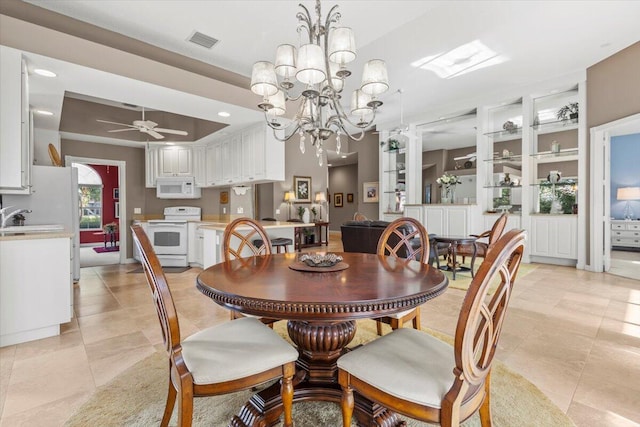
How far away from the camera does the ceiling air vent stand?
3.25m

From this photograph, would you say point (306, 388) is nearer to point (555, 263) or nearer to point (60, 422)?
point (60, 422)

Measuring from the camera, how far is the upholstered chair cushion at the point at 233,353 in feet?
3.82

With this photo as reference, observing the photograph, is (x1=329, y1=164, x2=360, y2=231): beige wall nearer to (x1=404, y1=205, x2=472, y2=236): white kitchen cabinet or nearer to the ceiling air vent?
(x1=404, y1=205, x2=472, y2=236): white kitchen cabinet

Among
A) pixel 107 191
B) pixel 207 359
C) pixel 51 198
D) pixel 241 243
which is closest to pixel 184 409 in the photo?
pixel 207 359

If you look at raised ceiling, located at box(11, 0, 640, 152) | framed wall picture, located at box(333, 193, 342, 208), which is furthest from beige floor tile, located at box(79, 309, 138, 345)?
framed wall picture, located at box(333, 193, 342, 208)

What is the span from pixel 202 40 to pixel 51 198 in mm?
2936

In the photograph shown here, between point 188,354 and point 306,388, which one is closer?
point 188,354

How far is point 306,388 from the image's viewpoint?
1.57 m

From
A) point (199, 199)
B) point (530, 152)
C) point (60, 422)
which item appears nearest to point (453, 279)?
point (530, 152)

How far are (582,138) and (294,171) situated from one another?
19.0 ft

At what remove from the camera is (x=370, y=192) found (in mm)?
9391

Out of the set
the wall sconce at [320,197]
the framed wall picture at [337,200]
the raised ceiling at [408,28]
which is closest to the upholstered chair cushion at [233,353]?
the raised ceiling at [408,28]

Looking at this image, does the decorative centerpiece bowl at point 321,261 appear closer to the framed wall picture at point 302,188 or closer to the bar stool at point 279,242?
the bar stool at point 279,242

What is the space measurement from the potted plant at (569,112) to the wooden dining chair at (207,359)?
6.29 m
